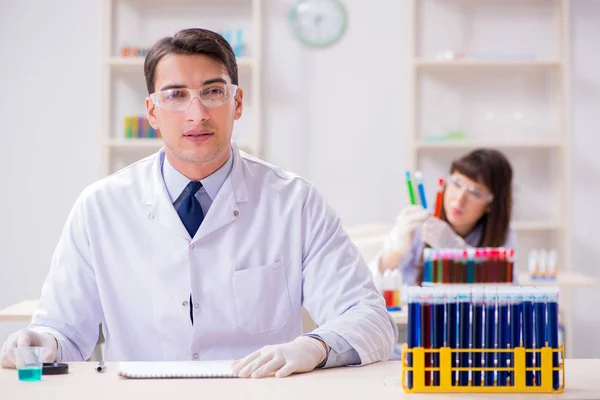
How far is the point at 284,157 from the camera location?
4684 millimetres

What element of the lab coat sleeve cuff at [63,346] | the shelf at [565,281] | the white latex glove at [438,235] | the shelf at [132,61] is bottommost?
the shelf at [565,281]

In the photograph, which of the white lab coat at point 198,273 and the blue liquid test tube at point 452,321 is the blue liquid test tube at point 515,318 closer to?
the blue liquid test tube at point 452,321

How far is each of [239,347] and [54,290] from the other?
436mm

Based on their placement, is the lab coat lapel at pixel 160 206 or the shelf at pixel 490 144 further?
the shelf at pixel 490 144

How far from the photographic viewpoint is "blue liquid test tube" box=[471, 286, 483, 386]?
4.45ft

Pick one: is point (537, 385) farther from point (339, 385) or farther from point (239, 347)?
point (239, 347)

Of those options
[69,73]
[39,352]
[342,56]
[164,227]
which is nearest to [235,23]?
[342,56]

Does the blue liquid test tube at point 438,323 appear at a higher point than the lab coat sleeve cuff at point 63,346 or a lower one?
higher

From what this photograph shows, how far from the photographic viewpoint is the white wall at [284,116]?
4.67 metres

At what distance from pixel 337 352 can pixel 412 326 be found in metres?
0.27

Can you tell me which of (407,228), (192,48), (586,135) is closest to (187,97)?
(192,48)

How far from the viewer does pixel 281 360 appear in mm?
1468

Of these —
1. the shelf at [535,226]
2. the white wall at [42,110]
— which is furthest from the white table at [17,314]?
the shelf at [535,226]

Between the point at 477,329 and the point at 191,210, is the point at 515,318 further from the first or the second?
the point at 191,210
